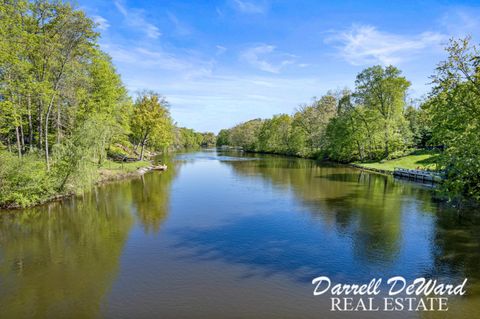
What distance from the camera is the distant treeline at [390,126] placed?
16906mm

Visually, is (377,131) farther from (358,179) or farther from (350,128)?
(358,179)

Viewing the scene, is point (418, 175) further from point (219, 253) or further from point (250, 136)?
point (250, 136)

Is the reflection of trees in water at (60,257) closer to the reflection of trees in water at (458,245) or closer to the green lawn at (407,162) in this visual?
the reflection of trees in water at (458,245)

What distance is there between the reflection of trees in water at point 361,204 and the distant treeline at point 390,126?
177 inches

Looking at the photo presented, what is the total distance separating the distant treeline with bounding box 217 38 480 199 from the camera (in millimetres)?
16906

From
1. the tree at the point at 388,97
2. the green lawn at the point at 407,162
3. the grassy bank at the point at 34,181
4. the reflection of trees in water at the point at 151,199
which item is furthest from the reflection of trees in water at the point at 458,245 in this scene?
the tree at the point at 388,97

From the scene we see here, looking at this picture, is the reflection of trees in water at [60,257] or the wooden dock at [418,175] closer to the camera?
the reflection of trees in water at [60,257]

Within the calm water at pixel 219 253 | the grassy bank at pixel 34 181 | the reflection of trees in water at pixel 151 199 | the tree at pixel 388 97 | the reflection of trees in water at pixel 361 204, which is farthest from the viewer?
the tree at pixel 388 97

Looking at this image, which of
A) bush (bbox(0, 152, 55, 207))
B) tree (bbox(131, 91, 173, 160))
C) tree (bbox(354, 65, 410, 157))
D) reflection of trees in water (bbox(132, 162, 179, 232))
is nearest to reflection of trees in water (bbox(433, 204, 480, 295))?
reflection of trees in water (bbox(132, 162, 179, 232))

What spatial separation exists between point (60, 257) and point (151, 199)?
1358cm

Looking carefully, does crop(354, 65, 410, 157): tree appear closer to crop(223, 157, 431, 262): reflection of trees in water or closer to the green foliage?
crop(223, 157, 431, 262): reflection of trees in water

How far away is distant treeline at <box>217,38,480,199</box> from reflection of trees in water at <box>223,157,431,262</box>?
4.50 metres

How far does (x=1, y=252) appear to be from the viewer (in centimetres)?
1579

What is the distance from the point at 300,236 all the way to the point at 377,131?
150ft
